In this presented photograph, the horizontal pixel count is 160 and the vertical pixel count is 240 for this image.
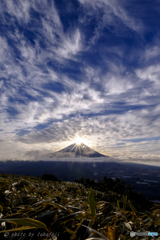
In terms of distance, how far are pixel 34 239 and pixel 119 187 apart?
2089 inches

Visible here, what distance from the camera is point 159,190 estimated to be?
137125mm

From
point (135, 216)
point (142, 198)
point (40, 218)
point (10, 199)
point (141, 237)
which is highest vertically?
point (40, 218)

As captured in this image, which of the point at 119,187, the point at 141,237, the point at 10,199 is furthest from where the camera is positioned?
the point at 119,187

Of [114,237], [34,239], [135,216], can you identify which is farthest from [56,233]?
[135,216]

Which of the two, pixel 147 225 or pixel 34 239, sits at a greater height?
pixel 34 239

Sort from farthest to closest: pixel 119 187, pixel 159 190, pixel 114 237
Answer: pixel 159 190
pixel 119 187
pixel 114 237

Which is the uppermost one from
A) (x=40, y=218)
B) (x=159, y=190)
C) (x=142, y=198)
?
(x=40, y=218)

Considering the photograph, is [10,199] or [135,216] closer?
[10,199]

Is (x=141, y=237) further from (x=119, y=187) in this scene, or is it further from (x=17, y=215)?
(x=119, y=187)

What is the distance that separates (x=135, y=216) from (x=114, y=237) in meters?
1.46

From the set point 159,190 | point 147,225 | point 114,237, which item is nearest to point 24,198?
point 114,237

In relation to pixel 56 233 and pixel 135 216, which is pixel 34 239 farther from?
pixel 135 216

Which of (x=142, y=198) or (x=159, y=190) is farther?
(x=159, y=190)

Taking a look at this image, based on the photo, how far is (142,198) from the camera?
1602 inches
